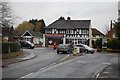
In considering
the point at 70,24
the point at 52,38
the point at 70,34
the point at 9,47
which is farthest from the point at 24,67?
the point at 70,24

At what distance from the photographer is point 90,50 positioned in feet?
168

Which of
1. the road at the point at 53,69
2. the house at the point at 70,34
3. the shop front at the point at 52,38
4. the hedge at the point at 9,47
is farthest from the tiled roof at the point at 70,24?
the road at the point at 53,69

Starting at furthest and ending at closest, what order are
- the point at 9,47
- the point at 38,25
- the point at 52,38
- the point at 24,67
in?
1. the point at 38,25
2. the point at 52,38
3. the point at 9,47
4. the point at 24,67

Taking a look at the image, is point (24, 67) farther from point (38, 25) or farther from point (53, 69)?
point (38, 25)

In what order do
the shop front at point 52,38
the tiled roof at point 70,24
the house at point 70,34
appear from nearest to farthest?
the shop front at point 52,38, the house at point 70,34, the tiled roof at point 70,24

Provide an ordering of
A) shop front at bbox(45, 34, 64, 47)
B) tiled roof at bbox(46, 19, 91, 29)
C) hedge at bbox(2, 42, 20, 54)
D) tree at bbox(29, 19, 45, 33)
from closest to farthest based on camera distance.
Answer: hedge at bbox(2, 42, 20, 54)
shop front at bbox(45, 34, 64, 47)
tiled roof at bbox(46, 19, 91, 29)
tree at bbox(29, 19, 45, 33)

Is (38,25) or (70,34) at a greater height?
(38,25)

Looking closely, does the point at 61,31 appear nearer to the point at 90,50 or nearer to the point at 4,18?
the point at 90,50

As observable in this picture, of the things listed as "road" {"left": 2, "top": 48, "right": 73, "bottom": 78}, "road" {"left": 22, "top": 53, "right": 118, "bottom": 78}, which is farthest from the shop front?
"road" {"left": 22, "top": 53, "right": 118, "bottom": 78}

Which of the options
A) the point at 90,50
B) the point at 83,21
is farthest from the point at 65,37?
the point at 90,50

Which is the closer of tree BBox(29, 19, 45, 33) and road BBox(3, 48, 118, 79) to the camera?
road BBox(3, 48, 118, 79)

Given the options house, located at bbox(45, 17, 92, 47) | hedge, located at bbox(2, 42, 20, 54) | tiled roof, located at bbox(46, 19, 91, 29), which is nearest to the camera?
hedge, located at bbox(2, 42, 20, 54)

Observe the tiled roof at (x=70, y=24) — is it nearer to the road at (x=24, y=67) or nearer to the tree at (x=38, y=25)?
the tree at (x=38, y=25)

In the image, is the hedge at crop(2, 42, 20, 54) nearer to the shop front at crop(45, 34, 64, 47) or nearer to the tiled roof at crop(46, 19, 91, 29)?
the shop front at crop(45, 34, 64, 47)
